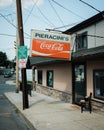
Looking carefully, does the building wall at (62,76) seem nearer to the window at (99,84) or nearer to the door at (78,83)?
the door at (78,83)

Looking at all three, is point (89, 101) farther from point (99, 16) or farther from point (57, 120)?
point (99, 16)

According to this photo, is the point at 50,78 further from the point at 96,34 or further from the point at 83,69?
the point at 96,34

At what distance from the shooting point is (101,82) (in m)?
12.3

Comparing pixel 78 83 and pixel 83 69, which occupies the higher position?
pixel 83 69

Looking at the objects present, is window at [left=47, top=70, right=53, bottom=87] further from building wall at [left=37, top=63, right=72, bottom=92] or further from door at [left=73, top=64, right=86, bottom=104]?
door at [left=73, top=64, right=86, bottom=104]

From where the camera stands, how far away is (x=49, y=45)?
12188 mm

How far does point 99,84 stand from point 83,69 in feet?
6.32

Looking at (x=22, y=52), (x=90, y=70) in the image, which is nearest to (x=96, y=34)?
(x=90, y=70)

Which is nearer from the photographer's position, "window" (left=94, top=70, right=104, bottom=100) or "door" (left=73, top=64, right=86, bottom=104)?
"window" (left=94, top=70, right=104, bottom=100)

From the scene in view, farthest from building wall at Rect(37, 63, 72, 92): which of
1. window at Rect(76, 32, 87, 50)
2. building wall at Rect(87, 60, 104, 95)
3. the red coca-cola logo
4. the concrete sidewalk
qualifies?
the red coca-cola logo

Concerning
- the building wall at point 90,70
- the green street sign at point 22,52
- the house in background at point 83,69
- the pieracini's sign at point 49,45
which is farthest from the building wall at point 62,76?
the pieracini's sign at point 49,45

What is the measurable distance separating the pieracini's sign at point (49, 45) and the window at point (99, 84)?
61.4 inches

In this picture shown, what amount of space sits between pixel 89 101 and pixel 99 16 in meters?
4.65

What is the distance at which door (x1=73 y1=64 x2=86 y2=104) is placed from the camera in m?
14.1
